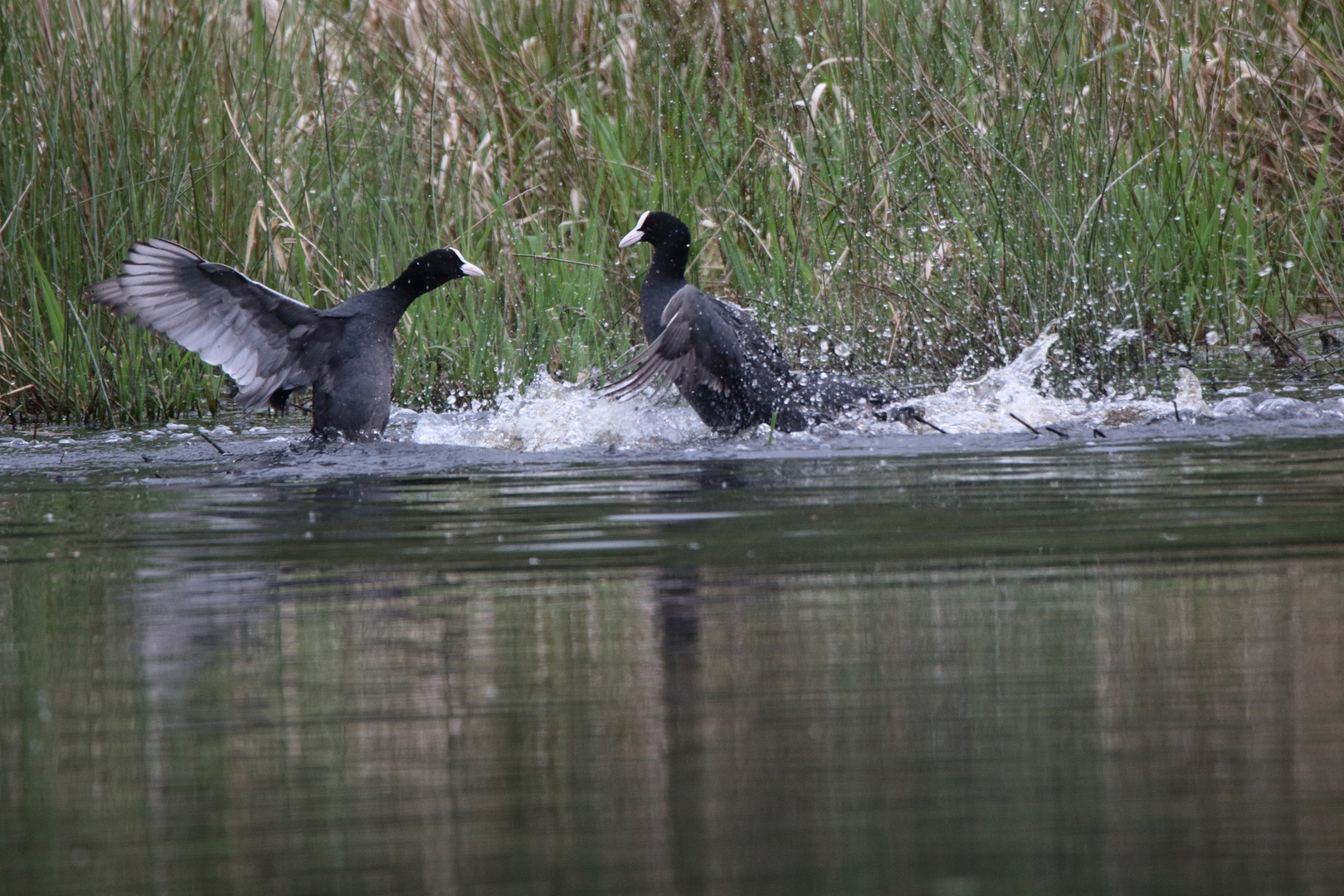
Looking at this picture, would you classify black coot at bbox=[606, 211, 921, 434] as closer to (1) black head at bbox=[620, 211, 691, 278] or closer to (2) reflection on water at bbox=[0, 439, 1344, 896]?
(1) black head at bbox=[620, 211, 691, 278]

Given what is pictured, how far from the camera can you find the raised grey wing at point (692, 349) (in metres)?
6.78

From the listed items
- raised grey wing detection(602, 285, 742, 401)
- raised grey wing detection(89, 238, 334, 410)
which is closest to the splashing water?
raised grey wing detection(602, 285, 742, 401)

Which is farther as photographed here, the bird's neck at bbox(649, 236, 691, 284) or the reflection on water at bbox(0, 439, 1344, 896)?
the bird's neck at bbox(649, 236, 691, 284)

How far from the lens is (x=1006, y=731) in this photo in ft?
7.13

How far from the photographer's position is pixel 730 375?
693 cm

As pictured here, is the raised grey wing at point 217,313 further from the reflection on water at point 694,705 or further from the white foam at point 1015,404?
the reflection on water at point 694,705

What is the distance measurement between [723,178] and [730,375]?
2020mm

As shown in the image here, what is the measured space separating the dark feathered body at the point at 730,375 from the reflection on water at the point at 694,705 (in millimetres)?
2616

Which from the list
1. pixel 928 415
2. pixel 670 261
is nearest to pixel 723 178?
pixel 670 261

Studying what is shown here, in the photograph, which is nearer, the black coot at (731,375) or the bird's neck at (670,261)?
the black coot at (731,375)

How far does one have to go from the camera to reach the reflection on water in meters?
1.75

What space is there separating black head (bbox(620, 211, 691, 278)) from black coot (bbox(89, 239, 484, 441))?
3.09 feet

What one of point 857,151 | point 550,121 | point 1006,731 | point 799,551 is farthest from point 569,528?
point 550,121

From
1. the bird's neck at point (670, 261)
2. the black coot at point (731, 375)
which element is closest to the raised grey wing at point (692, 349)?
the black coot at point (731, 375)
